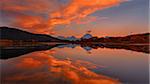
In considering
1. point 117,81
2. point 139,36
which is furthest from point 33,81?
point 139,36

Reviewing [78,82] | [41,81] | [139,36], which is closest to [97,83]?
[78,82]

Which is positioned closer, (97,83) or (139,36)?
(97,83)

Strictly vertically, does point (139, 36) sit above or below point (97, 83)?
above

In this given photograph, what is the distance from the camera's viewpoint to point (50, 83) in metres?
12.8

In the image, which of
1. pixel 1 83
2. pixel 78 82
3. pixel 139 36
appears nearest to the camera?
pixel 1 83

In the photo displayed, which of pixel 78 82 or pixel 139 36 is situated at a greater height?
pixel 139 36

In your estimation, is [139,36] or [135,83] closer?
[135,83]

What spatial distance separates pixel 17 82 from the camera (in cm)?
1285

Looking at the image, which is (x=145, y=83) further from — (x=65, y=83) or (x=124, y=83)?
(x=65, y=83)

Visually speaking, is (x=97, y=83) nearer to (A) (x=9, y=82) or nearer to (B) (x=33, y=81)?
(B) (x=33, y=81)

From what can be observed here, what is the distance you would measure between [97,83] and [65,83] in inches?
77.6

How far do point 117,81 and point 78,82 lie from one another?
8.64 ft

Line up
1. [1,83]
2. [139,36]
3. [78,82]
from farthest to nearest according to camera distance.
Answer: [139,36]
[78,82]
[1,83]

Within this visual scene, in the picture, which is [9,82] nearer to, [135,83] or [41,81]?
[41,81]
